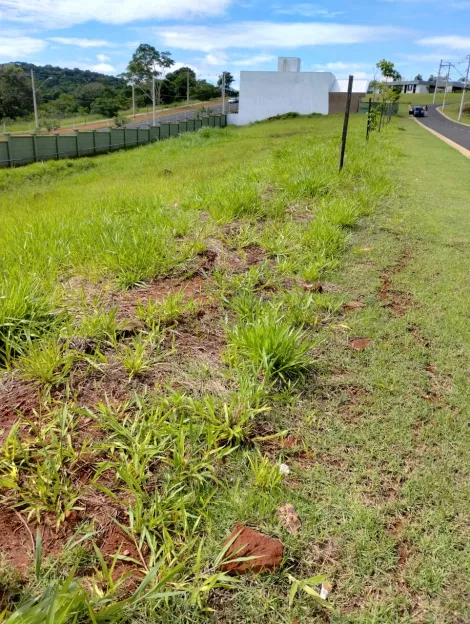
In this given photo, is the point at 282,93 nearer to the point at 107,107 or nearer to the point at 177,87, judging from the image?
the point at 107,107

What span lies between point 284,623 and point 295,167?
26.6ft

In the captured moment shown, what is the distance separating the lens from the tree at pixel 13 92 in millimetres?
56531

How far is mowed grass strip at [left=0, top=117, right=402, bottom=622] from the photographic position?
1601 mm

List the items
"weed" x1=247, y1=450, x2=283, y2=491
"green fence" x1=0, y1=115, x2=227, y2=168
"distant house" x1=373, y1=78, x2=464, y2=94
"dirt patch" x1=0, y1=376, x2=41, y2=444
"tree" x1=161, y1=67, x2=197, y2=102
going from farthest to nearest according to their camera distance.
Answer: "distant house" x1=373, y1=78, x2=464, y2=94
"tree" x1=161, y1=67, x2=197, y2=102
"green fence" x1=0, y1=115, x2=227, y2=168
"dirt patch" x1=0, y1=376, x2=41, y2=444
"weed" x1=247, y1=450, x2=283, y2=491

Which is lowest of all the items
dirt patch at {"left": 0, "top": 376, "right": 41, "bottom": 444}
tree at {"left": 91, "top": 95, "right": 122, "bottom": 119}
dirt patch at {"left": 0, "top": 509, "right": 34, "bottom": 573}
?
dirt patch at {"left": 0, "top": 509, "right": 34, "bottom": 573}

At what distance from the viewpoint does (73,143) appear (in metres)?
26.4

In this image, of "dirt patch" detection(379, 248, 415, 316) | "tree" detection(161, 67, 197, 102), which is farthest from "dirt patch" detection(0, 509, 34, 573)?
"tree" detection(161, 67, 197, 102)

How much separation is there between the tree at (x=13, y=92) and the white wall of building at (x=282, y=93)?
1091 inches

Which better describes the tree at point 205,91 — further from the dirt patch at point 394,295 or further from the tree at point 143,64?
the dirt patch at point 394,295

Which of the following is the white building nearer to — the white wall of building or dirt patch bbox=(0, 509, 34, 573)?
the white wall of building

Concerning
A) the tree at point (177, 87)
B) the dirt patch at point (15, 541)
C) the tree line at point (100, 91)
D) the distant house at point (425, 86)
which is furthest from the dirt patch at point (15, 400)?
the distant house at point (425, 86)

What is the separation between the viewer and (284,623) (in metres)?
1.53

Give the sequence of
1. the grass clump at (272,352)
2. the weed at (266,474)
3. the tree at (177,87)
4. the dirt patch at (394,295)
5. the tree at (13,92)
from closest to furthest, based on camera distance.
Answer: the weed at (266,474) → the grass clump at (272,352) → the dirt patch at (394,295) → the tree at (13,92) → the tree at (177,87)

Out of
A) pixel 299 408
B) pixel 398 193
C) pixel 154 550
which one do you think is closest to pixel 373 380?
pixel 299 408
